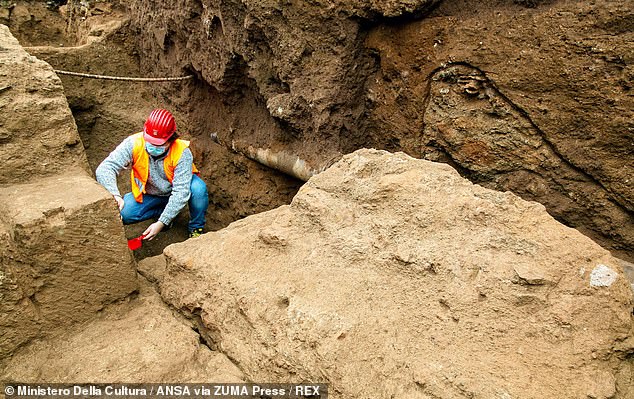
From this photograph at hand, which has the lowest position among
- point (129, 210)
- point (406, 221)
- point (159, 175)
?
point (129, 210)

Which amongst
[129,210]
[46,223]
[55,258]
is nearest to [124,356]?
[55,258]

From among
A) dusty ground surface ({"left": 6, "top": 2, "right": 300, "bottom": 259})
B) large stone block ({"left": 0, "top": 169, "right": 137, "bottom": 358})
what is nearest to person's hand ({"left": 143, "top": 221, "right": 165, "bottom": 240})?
dusty ground surface ({"left": 6, "top": 2, "right": 300, "bottom": 259})

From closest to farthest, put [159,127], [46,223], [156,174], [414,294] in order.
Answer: [414,294] → [46,223] → [159,127] → [156,174]

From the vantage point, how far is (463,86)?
2584 mm

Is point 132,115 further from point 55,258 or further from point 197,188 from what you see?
point 55,258

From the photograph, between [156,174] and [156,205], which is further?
[156,205]

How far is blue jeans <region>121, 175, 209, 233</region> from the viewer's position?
3285 mm

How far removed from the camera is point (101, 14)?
4496 millimetres

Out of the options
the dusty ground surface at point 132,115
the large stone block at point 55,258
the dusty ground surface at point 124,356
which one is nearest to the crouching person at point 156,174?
the dusty ground surface at point 132,115

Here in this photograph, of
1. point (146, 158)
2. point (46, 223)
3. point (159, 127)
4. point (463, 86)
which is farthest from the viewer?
point (146, 158)

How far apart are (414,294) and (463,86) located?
1.30m

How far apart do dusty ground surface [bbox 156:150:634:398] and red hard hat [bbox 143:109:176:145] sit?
1007mm

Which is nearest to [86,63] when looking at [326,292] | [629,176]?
[326,292]

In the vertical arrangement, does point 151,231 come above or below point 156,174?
below
